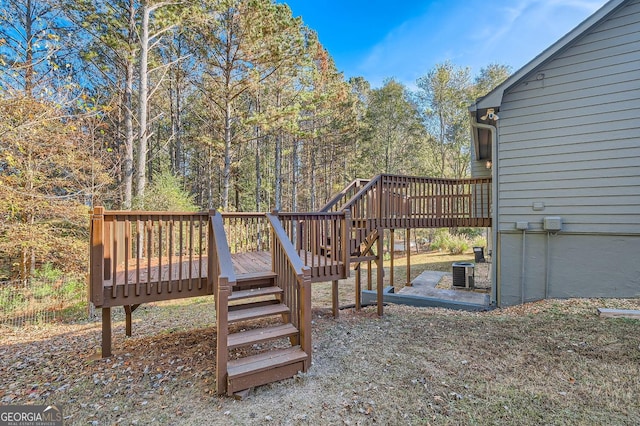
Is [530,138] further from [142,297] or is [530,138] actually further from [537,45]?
[142,297]

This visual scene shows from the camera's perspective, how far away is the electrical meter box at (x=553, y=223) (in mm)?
5855

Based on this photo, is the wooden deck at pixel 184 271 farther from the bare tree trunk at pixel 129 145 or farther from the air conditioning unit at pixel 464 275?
the air conditioning unit at pixel 464 275

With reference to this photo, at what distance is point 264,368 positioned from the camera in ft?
10.1

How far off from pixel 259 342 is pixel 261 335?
11cm

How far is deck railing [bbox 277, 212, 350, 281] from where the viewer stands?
15.8 ft

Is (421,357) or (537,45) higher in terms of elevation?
(537,45)

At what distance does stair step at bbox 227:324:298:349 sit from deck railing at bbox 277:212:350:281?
142 centimetres

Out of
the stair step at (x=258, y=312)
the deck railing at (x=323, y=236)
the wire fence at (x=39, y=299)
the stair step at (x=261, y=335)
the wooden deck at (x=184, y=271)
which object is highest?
the deck railing at (x=323, y=236)

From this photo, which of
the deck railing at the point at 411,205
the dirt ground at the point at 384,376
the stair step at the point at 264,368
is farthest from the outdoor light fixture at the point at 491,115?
the stair step at the point at 264,368

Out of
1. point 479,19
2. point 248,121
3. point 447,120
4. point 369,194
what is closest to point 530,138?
point 369,194

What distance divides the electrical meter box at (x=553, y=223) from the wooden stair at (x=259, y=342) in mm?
5762

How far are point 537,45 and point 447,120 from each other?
11.4m

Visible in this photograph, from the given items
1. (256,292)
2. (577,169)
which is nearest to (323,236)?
(256,292)

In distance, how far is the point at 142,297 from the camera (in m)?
3.82
